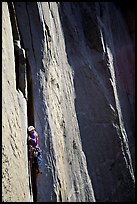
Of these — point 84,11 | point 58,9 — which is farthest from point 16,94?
point 84,11

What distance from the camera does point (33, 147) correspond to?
18.5 ft

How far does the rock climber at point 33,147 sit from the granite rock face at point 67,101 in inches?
8.2

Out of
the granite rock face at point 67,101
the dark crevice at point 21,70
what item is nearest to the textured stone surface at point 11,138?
the granite rock face at point 67,101

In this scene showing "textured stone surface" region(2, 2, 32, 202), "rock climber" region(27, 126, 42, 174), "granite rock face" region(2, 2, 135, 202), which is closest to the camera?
"textured stone surface" region(2, 2, 32, 202)

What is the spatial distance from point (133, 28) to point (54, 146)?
10.5 m

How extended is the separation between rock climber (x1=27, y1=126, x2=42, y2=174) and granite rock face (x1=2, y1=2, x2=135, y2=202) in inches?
8.2

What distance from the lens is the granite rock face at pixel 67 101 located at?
504 cm

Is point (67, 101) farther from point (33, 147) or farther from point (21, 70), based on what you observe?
point (33, 147)

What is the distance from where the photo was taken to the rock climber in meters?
5.62

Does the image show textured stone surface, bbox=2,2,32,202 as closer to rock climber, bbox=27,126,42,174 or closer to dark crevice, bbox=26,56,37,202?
rock climber, bbox=27,126,42,174

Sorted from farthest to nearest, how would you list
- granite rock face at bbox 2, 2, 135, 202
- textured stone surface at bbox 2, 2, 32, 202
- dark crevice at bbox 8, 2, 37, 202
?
dark crevice at bbox 8, 2, 37, 202 → granite rock face at bbox 2, 2, 135, 202 → textured stone surface at bbox 2, 2, 32, 202

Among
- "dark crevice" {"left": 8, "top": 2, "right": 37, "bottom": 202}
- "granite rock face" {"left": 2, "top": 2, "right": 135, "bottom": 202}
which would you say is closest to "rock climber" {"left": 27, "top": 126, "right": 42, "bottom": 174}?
"dark crevice" {"left": 8, "top": 2, "right": 37, "bottom": 202}

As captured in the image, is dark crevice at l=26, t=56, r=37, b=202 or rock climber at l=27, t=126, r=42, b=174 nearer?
rock climber at l=27, t=126, r=42, b=174

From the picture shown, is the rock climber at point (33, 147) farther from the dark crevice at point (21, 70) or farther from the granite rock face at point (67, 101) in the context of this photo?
the granite rock face at point (67, 101)
